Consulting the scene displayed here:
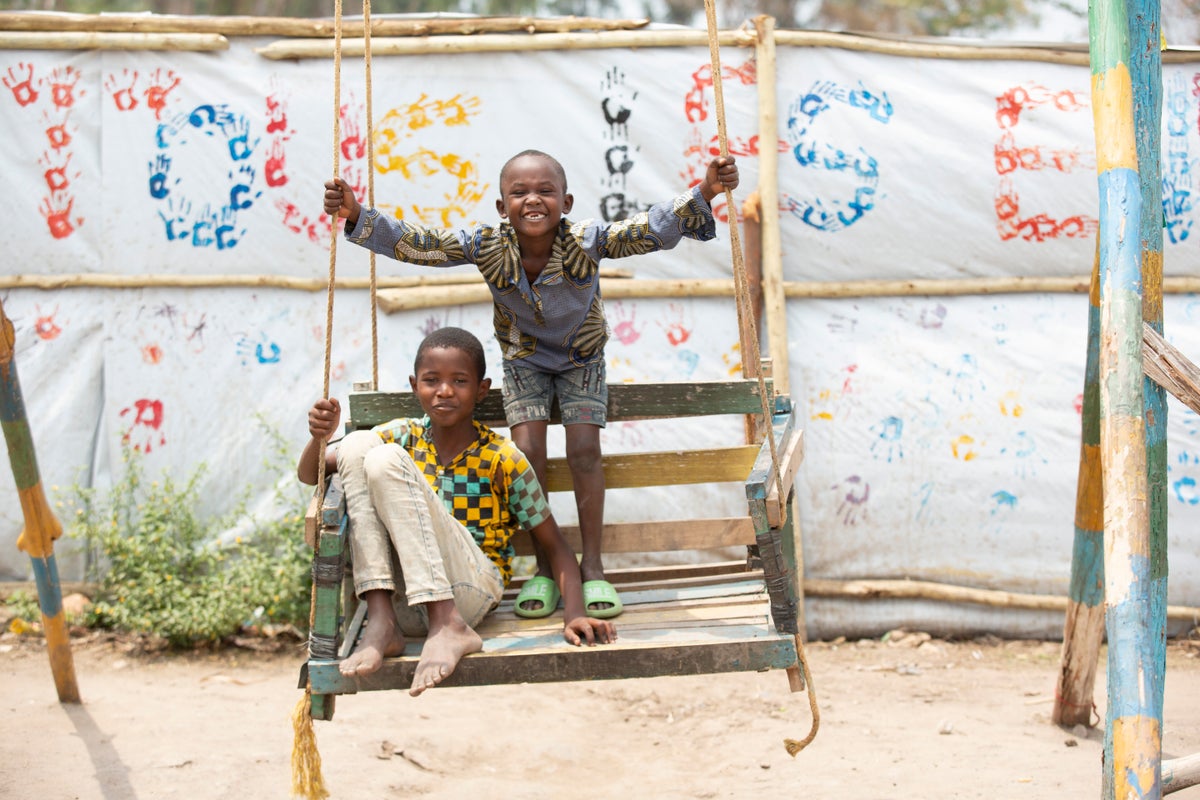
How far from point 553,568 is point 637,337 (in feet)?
7.45

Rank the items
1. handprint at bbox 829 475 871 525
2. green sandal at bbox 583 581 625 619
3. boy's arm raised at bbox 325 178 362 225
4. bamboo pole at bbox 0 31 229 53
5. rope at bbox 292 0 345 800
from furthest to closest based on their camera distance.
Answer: handprint at bbox 829 475 871 525
bamboo pole at bbox 0 31 229 53
green sandal at bbox 583 581 625 619
boy's arm raised at bbox 325 178 362 225
rope at bbox 292 0 345 800

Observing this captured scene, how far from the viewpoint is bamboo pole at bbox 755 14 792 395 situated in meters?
5.26

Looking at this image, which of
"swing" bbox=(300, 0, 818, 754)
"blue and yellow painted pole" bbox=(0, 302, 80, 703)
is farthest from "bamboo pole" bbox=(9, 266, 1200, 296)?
"swing" bbox=(300, 0, 818, 754)

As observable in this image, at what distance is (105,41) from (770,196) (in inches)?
116

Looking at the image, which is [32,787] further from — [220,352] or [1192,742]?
[1192,742]

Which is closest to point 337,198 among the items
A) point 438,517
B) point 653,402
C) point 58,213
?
point 438,517

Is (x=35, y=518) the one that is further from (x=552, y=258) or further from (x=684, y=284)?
(x=684, y=284)

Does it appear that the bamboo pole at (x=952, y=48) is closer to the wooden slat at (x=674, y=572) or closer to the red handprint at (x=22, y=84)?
the wooden slat at (x=674, y=572)

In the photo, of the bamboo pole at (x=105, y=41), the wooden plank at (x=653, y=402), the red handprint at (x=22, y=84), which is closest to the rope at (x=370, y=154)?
the wooden plank at (x=653, y=402)

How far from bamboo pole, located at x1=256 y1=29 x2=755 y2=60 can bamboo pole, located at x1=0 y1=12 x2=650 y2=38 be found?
0.13 ft

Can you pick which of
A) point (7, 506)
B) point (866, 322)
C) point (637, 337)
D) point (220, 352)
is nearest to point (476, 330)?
point (637, 337)

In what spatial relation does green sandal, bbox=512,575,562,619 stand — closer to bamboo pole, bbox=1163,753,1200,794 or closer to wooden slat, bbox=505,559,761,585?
wooden slat, bbox=505,559,761,585

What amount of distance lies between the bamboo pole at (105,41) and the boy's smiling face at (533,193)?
2.72m

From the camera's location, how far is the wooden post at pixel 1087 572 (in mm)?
3898
